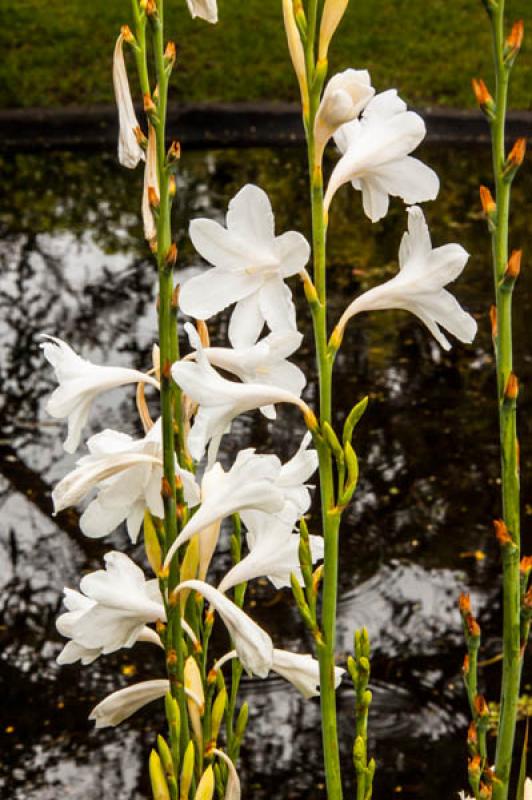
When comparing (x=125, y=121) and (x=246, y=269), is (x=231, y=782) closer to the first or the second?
(x=246, y=269)

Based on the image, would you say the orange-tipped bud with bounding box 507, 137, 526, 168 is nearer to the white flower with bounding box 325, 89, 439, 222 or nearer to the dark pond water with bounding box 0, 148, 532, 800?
the white flower with bounding box 325, 89, 439, 222

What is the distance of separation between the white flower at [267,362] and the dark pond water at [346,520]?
243cm

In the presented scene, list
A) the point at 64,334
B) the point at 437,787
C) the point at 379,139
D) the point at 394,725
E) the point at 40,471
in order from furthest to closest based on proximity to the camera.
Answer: the point at 64,334
the point at 40,471
the point at 394,725
the point at 437,787
the point at 379,139

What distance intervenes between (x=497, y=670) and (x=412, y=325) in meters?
3.15

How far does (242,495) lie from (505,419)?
0.25 m

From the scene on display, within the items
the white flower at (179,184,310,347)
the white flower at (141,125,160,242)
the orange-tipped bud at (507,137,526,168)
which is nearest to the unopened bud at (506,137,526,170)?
the orange-tipped bud at (507,137,526,168)

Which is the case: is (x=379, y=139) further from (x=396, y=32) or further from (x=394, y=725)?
(x=396, y=32)

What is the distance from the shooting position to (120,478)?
1.25 meters

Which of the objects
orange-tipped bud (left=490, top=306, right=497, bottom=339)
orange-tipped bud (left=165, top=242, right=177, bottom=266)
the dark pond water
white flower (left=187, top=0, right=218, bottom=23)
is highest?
white flower (left=187, top=0, right=218, bottom=23)

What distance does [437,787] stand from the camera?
3467mm

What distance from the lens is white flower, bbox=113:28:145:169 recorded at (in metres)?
1.26

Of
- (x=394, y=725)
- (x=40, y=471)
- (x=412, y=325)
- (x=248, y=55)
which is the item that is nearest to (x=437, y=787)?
(x=394, y=725)

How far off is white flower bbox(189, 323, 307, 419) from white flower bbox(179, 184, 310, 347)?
0.01 metres

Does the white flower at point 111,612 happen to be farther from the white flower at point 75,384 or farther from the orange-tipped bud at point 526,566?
the orange-tipped bud at point 526,566
